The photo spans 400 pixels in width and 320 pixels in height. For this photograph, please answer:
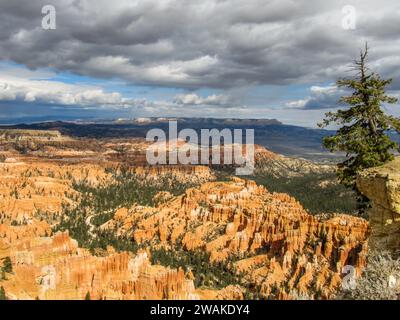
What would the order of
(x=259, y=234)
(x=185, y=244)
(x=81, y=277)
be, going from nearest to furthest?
(x=81, y=277), (x=259, y=234), (x=185, y=244)

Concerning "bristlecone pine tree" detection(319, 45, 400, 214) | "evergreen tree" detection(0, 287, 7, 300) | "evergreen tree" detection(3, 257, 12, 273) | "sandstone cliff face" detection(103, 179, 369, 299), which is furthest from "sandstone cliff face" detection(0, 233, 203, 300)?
"bristlecone pine tree" detection(319, 45, 400, 214)

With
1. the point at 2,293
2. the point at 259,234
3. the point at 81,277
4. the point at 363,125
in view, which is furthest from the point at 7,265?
the point at 259,234

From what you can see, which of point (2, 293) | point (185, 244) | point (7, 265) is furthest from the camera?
point (185, 244)

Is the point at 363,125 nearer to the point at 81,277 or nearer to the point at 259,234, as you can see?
the point at 81,277

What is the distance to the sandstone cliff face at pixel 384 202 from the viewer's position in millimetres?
17328

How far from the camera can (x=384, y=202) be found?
18.2 meters

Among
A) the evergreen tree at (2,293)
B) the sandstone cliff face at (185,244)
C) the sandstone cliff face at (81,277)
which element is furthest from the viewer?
the sandstone cliff face at (185,244)

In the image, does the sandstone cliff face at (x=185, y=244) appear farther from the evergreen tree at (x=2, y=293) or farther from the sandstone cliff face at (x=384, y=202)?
the sandstone cliff face at (x=384, y=202)

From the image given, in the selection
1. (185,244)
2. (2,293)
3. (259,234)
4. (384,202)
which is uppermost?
(384,202)

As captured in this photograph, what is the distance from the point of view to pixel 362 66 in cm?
2595

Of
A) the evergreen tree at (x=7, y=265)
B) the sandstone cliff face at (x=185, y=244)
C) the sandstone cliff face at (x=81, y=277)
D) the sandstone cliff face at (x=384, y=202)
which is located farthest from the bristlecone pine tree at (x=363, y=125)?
the evergreen tree at (x=7, y=265)

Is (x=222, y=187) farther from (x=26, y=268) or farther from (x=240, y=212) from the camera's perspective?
(x=26, y=268)

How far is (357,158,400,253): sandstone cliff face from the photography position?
17.3 m
